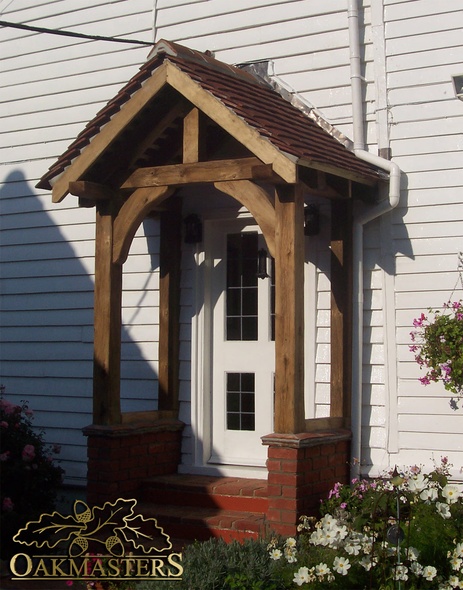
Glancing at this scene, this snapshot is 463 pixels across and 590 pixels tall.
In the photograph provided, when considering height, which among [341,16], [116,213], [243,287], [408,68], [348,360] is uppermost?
[341,16]

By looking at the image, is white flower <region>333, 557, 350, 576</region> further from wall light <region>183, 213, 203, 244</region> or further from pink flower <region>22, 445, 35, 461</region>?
wall light <region>183, 213, 203, 244</region>

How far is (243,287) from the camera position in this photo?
8906 mm

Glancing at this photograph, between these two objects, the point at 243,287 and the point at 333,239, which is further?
the point at 243,287

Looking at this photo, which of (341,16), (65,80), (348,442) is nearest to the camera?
(348,442)

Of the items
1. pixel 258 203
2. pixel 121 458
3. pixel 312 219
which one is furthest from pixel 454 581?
pixel 312 219

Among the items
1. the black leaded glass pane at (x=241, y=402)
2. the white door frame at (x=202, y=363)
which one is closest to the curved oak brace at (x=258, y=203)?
the white door frame at (x=202, y=363)

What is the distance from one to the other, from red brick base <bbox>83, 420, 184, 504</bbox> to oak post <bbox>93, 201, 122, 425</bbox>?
0.42 ft

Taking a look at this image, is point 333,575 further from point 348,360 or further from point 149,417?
point 149,417

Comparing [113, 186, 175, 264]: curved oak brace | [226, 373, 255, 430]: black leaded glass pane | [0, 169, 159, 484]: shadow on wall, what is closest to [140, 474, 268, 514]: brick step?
[226, 373, 255, 430]: black leaded glass pane

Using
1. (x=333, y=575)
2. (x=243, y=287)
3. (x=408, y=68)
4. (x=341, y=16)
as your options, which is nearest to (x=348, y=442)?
(x=243, y=287)

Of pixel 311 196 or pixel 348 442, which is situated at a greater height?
pixel 311 196

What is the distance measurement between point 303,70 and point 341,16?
0.58m

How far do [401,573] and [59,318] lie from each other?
5604mm

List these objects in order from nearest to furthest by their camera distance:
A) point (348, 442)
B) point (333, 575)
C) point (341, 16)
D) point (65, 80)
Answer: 1. point (333, 575)
2. point (348, 442)
3. point (341, 16)
4. point (65, 80)
